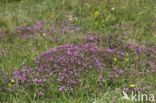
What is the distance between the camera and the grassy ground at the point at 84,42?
3221 mm

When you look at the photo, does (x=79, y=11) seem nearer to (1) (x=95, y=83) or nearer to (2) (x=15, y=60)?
(2) (x=15, y=60)

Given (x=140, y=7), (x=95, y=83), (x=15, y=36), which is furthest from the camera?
(x=140, y=7)

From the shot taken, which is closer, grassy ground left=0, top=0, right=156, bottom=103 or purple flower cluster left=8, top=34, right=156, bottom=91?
grassy ground left=0, top=0, right=156, bottom=103

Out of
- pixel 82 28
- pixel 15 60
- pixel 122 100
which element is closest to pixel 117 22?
pixel 82 28

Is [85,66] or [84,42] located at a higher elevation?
[84,42]

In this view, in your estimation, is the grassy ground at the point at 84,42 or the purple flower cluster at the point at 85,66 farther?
the purple flower cluster at the point at 85,66

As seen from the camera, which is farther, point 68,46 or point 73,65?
point 68,46

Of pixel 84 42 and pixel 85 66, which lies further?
pixel 84 42

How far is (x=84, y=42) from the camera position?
15.5 ft

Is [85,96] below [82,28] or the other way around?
below

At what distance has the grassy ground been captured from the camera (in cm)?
322

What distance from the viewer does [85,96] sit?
318 cm

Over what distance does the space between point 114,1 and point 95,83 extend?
4147 mm

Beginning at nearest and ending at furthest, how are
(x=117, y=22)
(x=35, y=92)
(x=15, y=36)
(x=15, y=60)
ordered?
1. (x=35, y=92)
2. (x=15, y=60)
3. (x=15, y=36)
4. (x=117, y=22)
